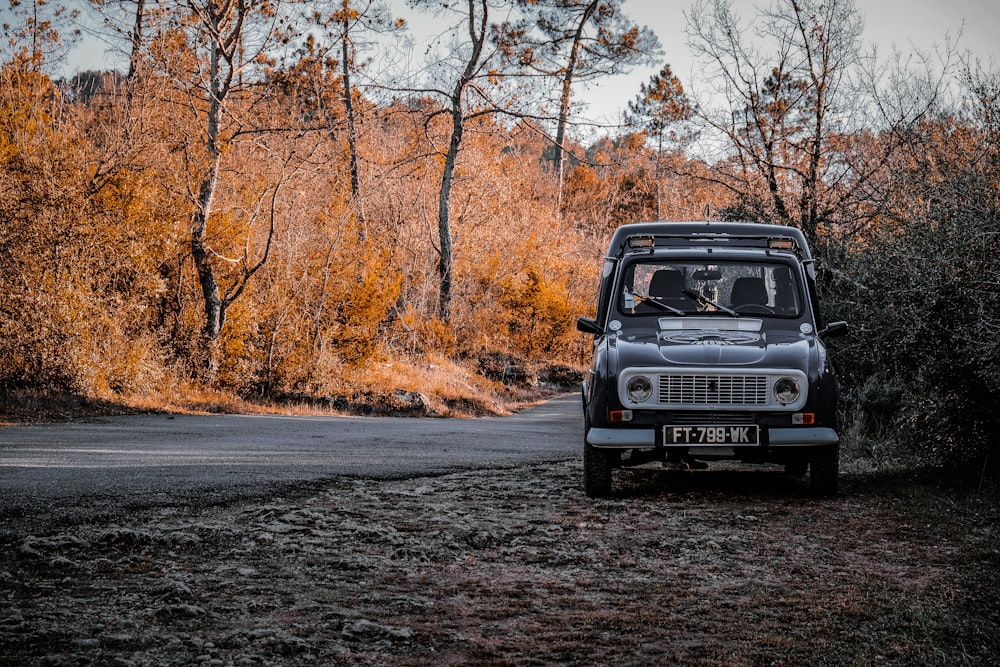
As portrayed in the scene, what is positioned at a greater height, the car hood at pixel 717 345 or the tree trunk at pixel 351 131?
the tree trunk at pixel 351 131

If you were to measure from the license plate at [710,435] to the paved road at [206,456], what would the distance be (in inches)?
104

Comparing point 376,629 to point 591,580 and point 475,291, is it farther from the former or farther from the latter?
point 475,291

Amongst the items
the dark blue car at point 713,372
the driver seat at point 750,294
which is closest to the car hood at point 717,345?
the dark blue car at point 713,372

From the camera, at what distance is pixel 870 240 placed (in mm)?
11461

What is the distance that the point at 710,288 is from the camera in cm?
920

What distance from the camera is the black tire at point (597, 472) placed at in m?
7.94

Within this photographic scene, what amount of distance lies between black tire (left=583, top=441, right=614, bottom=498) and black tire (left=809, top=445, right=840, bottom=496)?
5.55 feet

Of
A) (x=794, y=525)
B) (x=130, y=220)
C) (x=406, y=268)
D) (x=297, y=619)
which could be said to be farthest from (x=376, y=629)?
(x=406, y=268)

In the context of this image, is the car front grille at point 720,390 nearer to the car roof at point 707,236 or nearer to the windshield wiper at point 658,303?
the windshield wiper at point 658,303

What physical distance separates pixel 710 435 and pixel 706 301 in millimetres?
1693

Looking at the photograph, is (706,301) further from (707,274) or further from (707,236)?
(707,236)

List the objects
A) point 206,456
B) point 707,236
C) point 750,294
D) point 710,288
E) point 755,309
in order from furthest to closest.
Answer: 1. point 206,456
2. point 707,236
3. point 710,288
4. point 750,294
5. point 755,309

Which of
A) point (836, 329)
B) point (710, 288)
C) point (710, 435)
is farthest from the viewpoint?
point (710, 288)

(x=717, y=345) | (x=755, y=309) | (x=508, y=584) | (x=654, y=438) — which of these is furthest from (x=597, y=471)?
(x=508, y=584)
